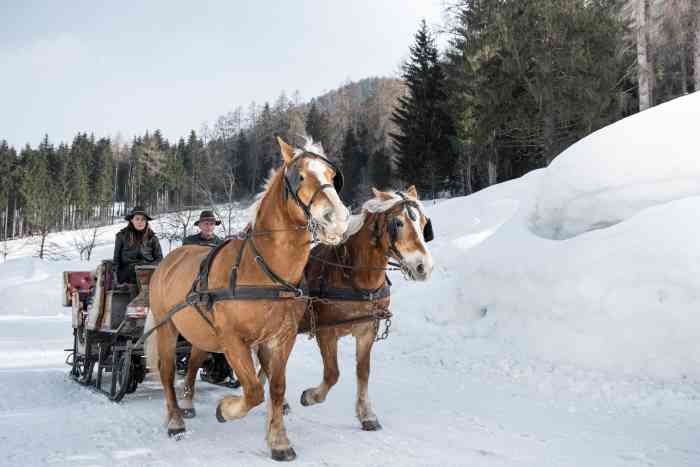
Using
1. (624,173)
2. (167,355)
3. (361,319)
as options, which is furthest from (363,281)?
(624,173)

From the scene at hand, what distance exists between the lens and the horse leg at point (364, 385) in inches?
195

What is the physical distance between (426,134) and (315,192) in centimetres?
2936

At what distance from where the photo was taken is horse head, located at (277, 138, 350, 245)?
359cm

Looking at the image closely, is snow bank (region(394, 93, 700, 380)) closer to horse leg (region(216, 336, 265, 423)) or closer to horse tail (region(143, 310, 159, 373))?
horse leg (region(216, 336, 265, 423))

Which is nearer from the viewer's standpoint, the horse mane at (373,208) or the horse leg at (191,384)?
the horse mane at (373,208)

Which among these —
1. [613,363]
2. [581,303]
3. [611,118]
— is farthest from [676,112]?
[611,118]

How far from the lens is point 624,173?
8617mm

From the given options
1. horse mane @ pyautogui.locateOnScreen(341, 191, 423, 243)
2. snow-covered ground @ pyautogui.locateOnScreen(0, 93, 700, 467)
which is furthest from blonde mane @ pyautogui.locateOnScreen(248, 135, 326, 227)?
snow-covered ground @ pyautogui.locateOnScreen(0, 93, 700, 467)

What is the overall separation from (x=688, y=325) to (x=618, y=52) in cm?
1931

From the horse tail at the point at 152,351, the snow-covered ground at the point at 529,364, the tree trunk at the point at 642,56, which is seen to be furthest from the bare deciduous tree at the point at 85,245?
the horse tail at the point at 152,351

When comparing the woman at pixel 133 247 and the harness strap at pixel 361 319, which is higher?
the woman at pixel 133 247

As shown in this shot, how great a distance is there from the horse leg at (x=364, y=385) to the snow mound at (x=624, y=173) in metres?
5.25

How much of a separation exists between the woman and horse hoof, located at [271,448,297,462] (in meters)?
3.90

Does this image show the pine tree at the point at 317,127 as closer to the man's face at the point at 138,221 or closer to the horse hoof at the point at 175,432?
the man's face at the point at 138,221
